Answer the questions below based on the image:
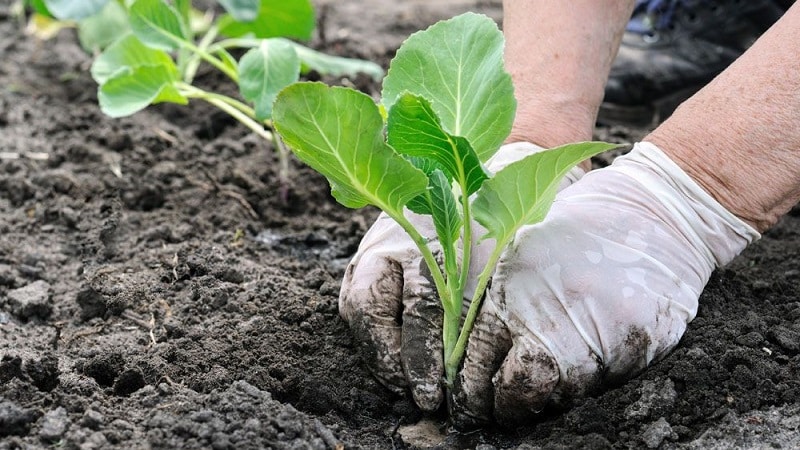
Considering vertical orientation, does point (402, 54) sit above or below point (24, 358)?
above

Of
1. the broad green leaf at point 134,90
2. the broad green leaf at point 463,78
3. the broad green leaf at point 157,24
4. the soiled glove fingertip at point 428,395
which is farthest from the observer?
the broad green leaf at point 157,24

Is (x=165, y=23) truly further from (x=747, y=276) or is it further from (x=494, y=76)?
(x=747, y=276)

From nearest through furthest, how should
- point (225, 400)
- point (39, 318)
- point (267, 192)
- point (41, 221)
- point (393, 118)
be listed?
point (393, 118) → point (225, 400) → point (39, 318) → point (41, 221) → point (267, 192)

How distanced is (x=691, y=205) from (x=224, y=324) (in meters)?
0.88

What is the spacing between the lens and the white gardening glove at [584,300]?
1.50 m

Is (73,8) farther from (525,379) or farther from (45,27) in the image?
(525,379)

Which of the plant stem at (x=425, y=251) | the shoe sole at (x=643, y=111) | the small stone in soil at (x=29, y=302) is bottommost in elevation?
the shoe sole at (x=643, y=111)

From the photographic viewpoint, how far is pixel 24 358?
5.39 feet

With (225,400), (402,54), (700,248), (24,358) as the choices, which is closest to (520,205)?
(402,54)

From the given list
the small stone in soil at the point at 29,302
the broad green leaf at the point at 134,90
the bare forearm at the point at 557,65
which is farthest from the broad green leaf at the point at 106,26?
the bare forearm at the point at 557,65

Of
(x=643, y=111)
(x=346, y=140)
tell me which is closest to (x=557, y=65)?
(x=346, y=140)

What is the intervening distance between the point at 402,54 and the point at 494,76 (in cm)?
15

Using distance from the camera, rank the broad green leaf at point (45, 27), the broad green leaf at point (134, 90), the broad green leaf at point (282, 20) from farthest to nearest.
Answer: the broad green leaf at point (45, 27), the broad green leaf at point (282, 20), the broad green leaf at point (134, 90)

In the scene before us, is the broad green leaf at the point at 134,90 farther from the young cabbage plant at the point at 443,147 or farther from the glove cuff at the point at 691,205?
the glove cuff at the point at 691,205
